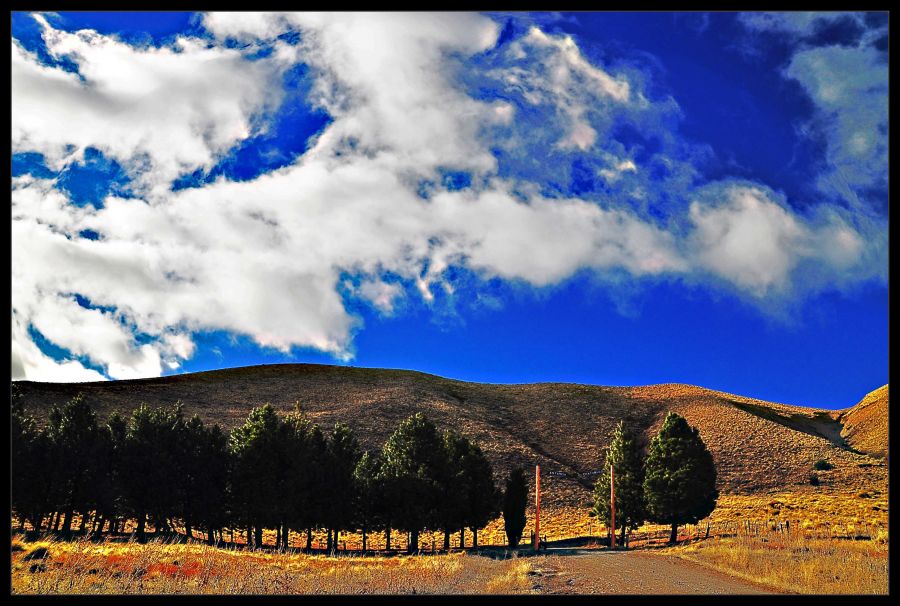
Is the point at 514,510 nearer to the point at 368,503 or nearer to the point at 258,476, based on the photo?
the point at 368,503

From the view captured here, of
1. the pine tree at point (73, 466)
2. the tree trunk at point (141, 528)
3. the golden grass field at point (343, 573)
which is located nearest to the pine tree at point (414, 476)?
the tree trunk at point (141, 528)

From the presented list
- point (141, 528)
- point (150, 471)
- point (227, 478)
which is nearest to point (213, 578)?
point (141, 528)

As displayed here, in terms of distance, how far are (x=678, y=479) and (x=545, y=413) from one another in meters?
91.7

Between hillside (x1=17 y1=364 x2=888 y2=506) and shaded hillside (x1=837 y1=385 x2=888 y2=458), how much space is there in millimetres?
385

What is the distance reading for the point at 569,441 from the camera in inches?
5236

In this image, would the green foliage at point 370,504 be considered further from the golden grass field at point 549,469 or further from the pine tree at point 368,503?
the golden grass field at point 549,469

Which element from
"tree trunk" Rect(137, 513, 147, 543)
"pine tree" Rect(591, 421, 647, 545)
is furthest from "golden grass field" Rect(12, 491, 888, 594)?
"pine tree" Rect(591, 421, 647, 545)

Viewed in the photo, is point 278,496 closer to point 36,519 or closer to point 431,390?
point 36,519

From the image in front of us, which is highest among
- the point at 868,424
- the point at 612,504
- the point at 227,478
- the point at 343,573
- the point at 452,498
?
the point at 868,424

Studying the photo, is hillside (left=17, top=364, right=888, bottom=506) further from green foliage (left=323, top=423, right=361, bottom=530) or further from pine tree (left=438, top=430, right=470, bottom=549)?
green foliage (left=323, top=423, right=361, bottom=530)

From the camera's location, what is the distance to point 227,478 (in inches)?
2156

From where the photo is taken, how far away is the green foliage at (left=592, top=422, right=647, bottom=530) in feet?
206

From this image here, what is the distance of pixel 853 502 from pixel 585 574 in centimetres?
6746
